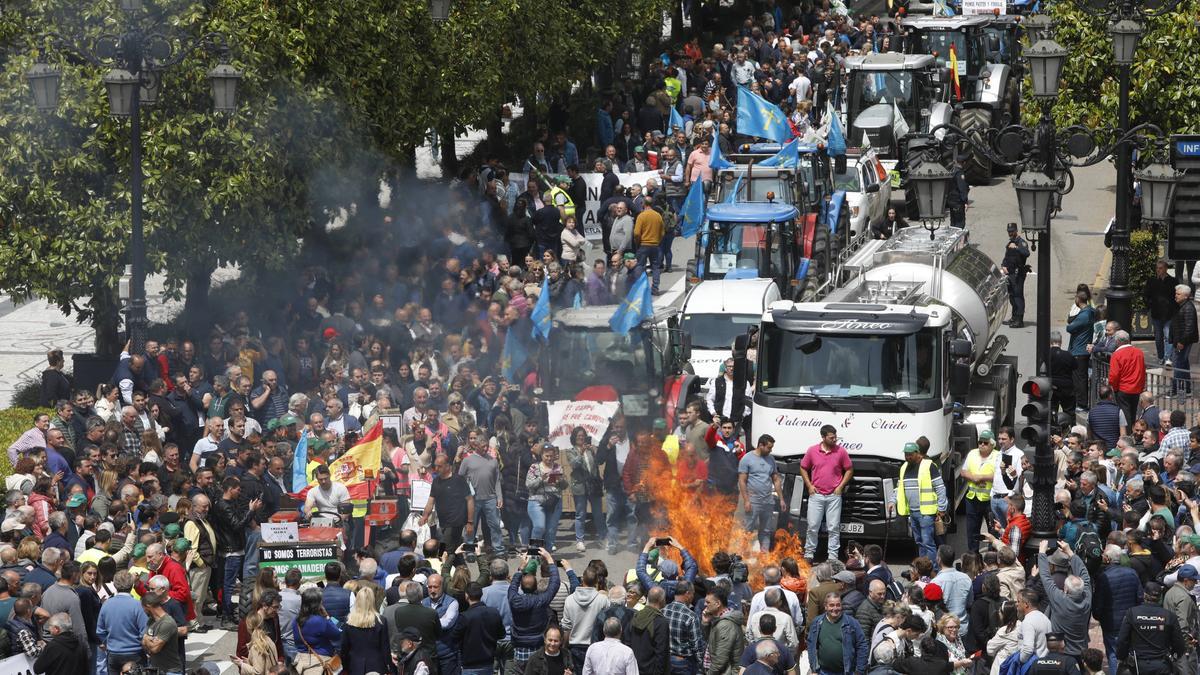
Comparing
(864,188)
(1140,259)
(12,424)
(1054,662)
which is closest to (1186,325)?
(1140,259)

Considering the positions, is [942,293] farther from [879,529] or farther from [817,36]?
[817,36]

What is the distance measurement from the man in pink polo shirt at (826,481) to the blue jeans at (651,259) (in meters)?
13.6

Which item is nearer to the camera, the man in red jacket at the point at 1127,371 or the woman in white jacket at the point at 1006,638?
the woman in white jacket at the point at 1006,638

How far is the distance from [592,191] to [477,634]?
22.4 m

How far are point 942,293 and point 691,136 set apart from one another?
56.8 ft

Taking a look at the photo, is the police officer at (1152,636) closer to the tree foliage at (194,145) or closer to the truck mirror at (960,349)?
the truck mirror at (960,349)

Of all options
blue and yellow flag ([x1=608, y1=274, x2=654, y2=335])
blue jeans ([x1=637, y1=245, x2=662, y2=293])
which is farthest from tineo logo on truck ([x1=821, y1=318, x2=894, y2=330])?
blue jeans ([x1=637, y1=245, x2=662, y2=293])

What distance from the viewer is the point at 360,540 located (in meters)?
22.7

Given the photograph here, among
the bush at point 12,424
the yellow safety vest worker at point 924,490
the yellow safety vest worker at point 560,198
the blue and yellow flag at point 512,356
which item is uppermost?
the yellow safety vest worker at point 560,198

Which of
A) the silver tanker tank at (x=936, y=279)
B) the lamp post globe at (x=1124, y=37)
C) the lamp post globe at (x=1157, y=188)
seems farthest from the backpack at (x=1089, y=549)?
the lamp post globe at (x=1124, y=37)

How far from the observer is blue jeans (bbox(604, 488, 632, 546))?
79.3ft

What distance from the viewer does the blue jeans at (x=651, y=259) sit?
36531 mm

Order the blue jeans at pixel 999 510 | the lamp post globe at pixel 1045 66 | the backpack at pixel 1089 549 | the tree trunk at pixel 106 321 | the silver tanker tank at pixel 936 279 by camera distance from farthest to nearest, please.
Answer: the tree trunk at pixel 106 321 → the silver tanker tank at pixel 936 279 → the lamp post globe at pixel 1045 66 → the blue jeans at pixel 999 510 → the backpack at pixel 1089 549

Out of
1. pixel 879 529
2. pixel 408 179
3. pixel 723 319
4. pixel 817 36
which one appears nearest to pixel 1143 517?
pixel 879 529
